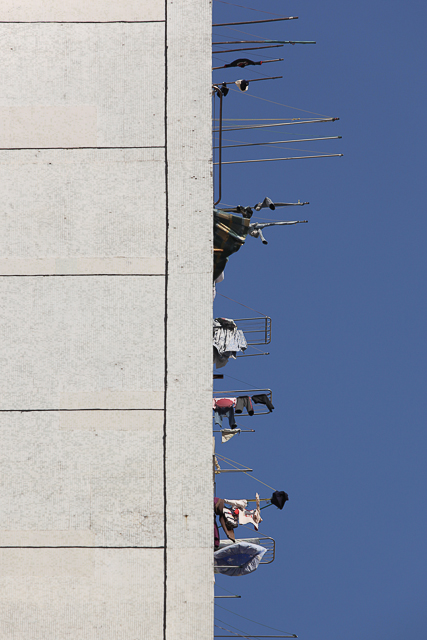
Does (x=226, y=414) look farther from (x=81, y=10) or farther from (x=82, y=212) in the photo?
(x=81, y=10)

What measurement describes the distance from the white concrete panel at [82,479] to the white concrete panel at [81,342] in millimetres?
308

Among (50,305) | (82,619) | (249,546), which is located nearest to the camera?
(82,619)

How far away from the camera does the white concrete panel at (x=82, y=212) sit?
34.5ft

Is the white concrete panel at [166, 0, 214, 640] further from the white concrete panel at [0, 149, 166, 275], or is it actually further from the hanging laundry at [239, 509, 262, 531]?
the hanging laundry at [239, 509, 262, 531]

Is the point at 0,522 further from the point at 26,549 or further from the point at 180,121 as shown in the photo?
the point at 180,121

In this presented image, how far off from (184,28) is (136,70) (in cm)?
117

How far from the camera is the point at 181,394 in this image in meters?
10.2

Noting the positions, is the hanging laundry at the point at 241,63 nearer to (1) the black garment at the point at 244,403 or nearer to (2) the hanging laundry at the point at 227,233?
(2) the hanging laundry at the point at 227,233

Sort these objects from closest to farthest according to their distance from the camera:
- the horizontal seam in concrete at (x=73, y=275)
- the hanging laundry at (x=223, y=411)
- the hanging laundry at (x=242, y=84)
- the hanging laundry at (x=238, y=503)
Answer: the horizontal seam in concrete at (x=73, y=275) → the hanging laundry at (x=242, y=84) → the hanging laundry at (x=238, y=503) → the hanging laundry at (x=223, y=411)

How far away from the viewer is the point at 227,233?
12.0m

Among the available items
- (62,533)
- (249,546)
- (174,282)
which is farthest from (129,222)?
(249,546)

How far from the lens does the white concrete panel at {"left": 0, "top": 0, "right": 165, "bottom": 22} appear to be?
438 inches

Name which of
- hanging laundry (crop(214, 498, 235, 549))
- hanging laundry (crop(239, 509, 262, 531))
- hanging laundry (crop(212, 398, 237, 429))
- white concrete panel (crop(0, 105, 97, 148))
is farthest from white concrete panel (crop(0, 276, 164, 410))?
hanging laundry (crop(239, 509, 262, 531))

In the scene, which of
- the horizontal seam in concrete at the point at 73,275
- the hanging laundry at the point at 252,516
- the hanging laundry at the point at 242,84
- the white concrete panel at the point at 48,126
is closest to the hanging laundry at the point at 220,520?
the hanging laundry at the point at 252,516
